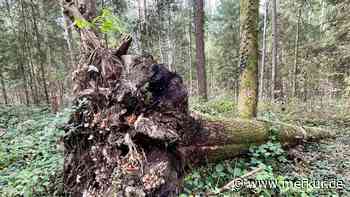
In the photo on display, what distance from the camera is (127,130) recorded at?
281 cm

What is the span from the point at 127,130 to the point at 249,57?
3124 mm

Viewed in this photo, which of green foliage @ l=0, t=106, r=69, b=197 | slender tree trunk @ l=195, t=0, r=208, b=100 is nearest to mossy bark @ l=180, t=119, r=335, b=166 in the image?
green foliage @ l=0, t=106, r=69, b=197

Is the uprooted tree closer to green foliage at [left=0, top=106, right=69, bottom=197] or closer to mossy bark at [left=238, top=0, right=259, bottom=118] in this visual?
green foliage at [left=0, top=106, right=69, bottom=197]

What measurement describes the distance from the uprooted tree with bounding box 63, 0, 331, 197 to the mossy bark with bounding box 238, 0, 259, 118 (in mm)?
1948

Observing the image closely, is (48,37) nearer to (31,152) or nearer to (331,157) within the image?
(31,152)

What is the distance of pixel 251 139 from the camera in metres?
4.08

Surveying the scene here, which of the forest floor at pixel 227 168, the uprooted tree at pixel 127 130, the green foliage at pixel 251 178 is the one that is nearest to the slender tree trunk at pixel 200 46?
the forest floor at pixel 227 168

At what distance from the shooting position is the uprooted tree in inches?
103

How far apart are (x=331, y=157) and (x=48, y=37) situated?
13.9 metres

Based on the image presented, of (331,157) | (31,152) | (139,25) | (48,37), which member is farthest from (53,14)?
(331,157)

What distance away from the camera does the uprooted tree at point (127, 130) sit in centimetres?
262

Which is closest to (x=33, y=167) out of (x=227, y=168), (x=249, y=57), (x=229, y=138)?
(x=227, y=168)

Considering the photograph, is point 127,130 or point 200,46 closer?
point 127,130

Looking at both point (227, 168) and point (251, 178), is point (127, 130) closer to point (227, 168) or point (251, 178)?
point (227, 168)
